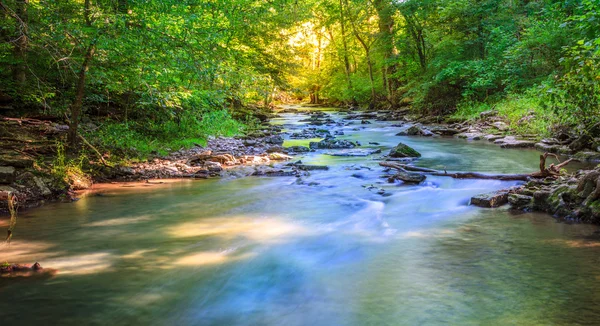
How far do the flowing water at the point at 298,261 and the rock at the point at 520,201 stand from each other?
0.25m

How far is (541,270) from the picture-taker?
458cm

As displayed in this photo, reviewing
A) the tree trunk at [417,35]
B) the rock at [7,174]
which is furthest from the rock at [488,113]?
the rock at [7,174]

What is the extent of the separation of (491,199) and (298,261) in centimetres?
391

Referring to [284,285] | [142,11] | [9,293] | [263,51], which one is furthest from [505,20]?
[9,293]

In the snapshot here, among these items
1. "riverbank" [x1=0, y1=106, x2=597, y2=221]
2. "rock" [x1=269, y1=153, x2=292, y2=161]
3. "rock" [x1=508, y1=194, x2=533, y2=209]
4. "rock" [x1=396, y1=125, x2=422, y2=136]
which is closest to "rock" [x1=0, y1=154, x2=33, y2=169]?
"riverbank" [x1=0, y1=106, x2=597, y2=221]

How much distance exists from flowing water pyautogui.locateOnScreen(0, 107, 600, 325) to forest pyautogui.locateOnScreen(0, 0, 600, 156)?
2454 millimetres

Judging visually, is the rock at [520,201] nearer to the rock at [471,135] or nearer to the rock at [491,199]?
the rock at [491,199]

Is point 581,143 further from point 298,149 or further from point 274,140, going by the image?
point 274,140

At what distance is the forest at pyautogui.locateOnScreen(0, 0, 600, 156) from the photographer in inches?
274

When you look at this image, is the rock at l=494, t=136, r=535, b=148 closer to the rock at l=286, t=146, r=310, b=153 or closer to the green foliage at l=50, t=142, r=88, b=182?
the rock at l=286, t=146, r=310, b=153

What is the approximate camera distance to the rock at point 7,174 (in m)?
6.96

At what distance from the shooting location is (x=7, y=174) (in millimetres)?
7004

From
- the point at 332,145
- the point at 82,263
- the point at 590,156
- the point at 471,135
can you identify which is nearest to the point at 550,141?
the point at 590,156

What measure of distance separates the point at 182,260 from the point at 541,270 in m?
4.16
